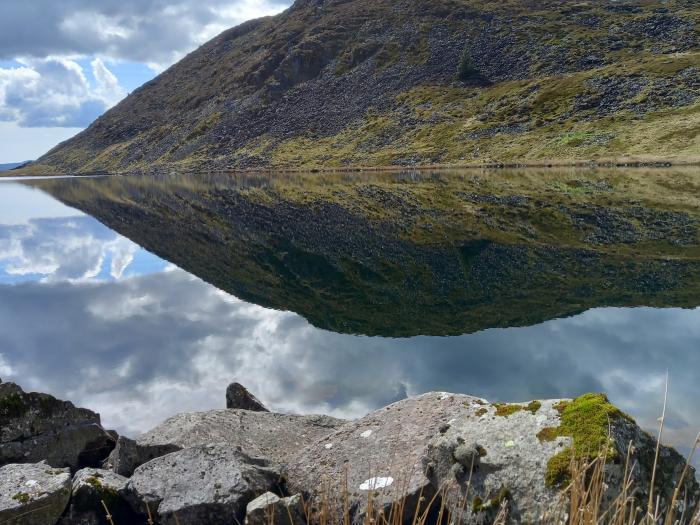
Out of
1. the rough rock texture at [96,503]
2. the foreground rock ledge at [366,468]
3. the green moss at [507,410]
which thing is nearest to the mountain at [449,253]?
the foreground rock ledge at [366,468]

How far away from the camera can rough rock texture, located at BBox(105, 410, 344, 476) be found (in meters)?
10.6

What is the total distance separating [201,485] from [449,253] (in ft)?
83.8

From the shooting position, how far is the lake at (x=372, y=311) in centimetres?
1608

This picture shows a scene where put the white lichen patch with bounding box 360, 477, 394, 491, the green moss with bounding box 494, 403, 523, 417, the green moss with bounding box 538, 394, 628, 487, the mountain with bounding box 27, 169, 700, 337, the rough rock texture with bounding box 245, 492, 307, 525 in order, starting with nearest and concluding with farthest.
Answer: the green moss with bounding box 538, 394, 628, 487 → the rough rock texture with bounding box 245, 492, 307, 525 → the green moss with bounding box 494, 403, 523, 417 → the white lichen patch with bounding box 360, 477, 394, 491 → the mountain with bounding box 27, 169, 700, 337

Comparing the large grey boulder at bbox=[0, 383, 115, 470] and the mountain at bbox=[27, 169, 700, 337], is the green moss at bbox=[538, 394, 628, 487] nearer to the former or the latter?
the large grey boulder at bbox=[0, 383, 115, 470]

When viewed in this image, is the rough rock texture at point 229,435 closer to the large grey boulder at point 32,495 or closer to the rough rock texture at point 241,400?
the rough rock texture at point 241,400

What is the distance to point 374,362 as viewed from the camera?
18.3m

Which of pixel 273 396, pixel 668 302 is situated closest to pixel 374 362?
pixel 273 396

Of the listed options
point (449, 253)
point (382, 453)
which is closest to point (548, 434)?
point (382, 453)

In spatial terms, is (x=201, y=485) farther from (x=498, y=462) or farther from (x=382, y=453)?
(x=498, y=462)

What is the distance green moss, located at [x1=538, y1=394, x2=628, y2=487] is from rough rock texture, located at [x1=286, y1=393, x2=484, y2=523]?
5.20ft

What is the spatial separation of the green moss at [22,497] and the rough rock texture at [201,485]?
4.50ft

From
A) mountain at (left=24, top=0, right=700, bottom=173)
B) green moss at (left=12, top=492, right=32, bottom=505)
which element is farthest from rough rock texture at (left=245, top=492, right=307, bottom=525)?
mountain at (left=24, top=0, right=700, bottom=173)

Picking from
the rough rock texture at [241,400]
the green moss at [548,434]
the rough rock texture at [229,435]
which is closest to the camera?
the green moss at [548,434]
